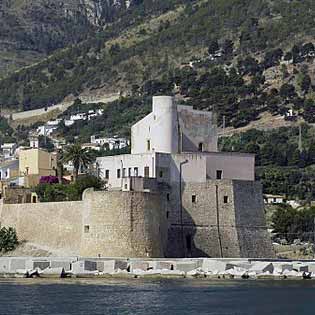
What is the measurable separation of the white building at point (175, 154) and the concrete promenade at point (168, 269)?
566cm

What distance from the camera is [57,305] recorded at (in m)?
46.4

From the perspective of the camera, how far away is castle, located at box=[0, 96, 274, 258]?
57.9 metres

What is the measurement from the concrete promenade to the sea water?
4.19 ft

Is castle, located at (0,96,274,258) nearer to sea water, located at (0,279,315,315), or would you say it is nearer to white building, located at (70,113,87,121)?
sea water, located at (0,279,315,315)

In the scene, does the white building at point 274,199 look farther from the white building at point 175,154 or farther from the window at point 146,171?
the window at point 146,171

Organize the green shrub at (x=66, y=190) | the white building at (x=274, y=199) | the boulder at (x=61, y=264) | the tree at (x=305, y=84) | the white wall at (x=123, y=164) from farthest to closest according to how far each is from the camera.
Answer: the tree at (x=305, y=84) → the white building at (x=274, y=199) → the green shrub at (x=66, y=190) → the white wall at (x=123, y=164) → the boulder at (x=61, y=264)

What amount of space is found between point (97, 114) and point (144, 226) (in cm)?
8853

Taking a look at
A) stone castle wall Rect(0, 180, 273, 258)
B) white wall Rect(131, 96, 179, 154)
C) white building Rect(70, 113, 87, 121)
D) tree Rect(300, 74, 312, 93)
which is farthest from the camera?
white building Rect(70, 113, 87, 121)

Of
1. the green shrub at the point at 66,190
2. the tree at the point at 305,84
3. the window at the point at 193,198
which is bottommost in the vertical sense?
the window at the point at 193,198

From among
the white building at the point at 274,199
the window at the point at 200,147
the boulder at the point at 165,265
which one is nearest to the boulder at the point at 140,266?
the boulder at the point at 165,265

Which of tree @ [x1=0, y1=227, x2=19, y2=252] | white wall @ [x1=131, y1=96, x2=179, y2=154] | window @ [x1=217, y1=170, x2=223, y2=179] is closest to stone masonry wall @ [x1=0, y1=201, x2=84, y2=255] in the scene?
tree @ [x1=0, y1=227, x2=19, y2=252]

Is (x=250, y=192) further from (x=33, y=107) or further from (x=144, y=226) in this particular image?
(x=33, y=107)

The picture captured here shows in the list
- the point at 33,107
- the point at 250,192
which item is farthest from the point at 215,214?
the point at 33,107

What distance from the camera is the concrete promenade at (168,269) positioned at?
56.1 meters
